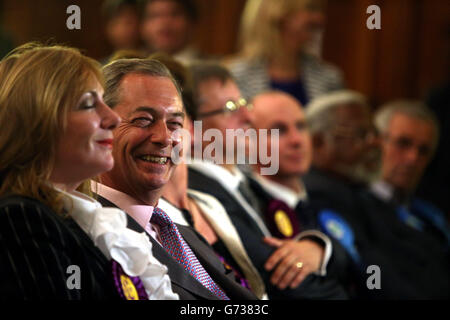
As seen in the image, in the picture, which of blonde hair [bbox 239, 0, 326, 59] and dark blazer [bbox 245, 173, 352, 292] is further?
blonde hair [bbox 239, 0, 326, 59]

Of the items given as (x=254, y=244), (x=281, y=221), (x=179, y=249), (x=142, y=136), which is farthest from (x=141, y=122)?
(x=281, y=221)

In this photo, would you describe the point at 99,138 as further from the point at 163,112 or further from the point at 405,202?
the point at 405,202

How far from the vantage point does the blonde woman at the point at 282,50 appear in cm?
342

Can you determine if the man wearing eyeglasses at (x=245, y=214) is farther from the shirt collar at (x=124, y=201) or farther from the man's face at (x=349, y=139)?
the man's face at (x=349, y=139)

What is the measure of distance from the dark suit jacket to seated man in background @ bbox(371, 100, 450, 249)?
238mm

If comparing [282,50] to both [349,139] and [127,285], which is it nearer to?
[349,139]

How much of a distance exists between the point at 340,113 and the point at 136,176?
6.63ft

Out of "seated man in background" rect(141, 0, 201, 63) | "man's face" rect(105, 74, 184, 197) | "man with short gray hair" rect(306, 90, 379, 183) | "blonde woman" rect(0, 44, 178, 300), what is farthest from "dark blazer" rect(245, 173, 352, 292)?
"blonde woman" rect(0, 44, 178, 300)

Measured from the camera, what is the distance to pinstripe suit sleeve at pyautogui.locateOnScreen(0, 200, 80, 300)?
1.05 m

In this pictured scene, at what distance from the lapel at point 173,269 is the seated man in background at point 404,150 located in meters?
2.17

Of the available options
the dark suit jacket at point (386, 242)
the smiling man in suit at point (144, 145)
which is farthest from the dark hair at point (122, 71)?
the dark suit jacket at point (386, 242)

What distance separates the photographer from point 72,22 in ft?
4.77

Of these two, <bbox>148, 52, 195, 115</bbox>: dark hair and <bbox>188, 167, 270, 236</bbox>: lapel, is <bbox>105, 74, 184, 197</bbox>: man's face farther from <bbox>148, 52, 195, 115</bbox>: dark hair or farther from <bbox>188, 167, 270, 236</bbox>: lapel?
<bbox>188, 167, 270, 236</bbox>: lapel
